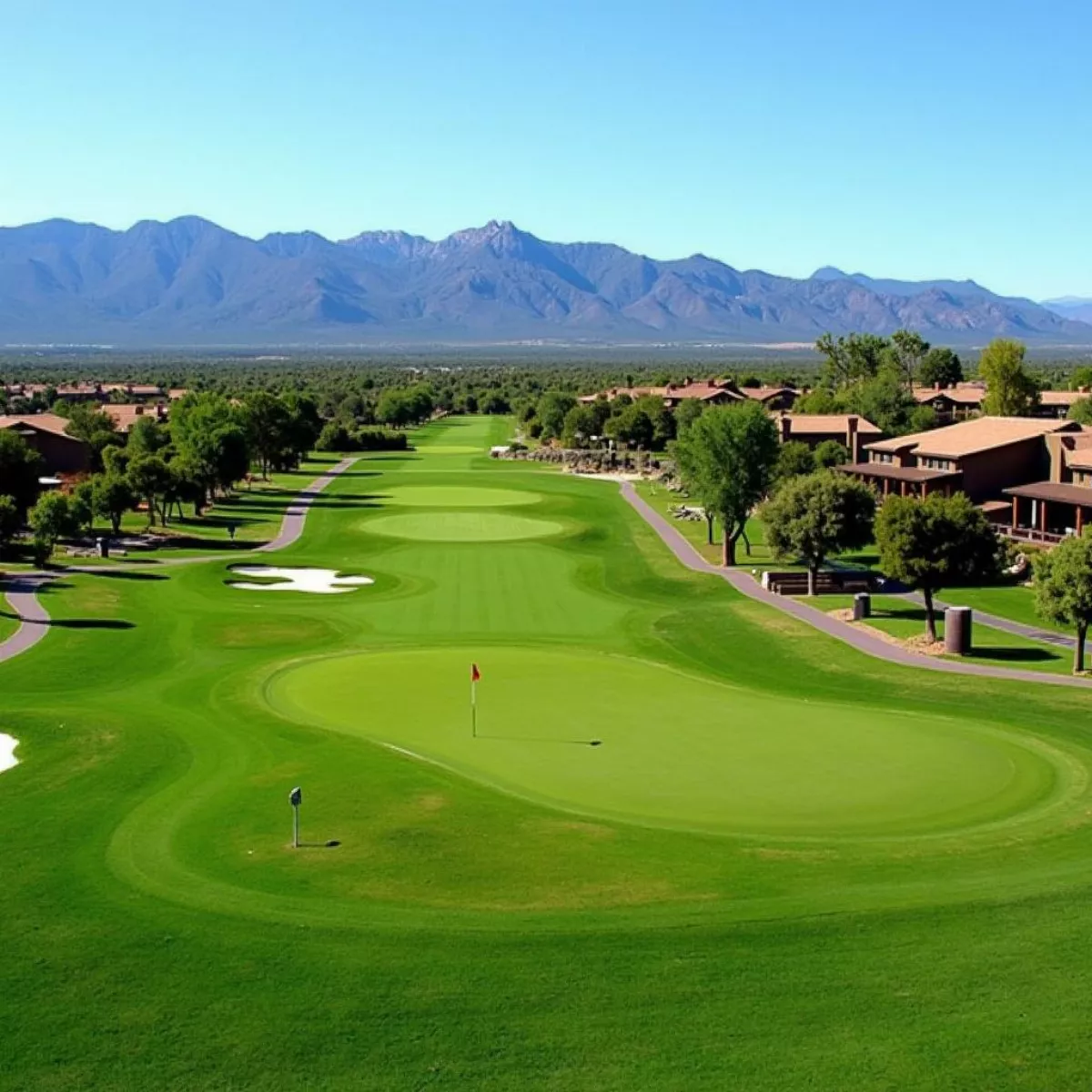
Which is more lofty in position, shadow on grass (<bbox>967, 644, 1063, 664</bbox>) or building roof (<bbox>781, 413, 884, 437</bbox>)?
building roof (<bbox>781, 413, 884, 437</bbox>)

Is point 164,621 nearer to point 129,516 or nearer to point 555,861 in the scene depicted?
point 555,861

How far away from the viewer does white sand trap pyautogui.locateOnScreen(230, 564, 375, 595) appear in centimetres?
6444

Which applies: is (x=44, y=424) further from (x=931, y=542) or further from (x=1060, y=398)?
(x=1060, y=398)

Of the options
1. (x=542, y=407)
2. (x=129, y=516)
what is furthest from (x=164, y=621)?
(x=542, y=407)

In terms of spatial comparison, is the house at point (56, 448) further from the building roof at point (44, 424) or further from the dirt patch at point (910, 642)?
the dirt patch at point (910, 642)

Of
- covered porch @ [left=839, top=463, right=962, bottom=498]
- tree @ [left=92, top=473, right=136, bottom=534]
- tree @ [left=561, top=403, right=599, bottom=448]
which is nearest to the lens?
tree @ [left=92, top=473, right=136, bottom=534]

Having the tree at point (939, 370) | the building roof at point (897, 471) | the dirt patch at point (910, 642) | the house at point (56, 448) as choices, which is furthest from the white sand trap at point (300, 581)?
the tree at point (939, 370)

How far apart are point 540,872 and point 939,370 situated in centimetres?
16526

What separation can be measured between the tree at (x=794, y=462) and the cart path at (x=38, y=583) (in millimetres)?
29229

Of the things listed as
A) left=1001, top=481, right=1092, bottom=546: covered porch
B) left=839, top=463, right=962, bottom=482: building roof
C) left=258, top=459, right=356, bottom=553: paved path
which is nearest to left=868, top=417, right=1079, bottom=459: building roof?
left=839, top=463, right=962, bottom=482: building roof

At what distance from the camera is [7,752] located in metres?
34.2

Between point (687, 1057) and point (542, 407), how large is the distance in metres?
151

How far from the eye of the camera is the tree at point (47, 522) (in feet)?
219

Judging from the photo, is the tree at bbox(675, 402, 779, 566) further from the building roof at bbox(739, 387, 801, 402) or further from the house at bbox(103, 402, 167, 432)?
the building roof at bbox(739, 387, 801, 402)
